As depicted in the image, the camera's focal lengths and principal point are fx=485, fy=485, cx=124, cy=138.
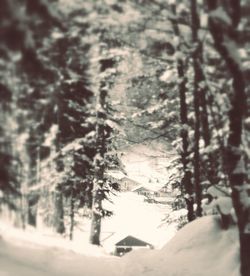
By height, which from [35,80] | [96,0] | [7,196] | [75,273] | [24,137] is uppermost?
[96,0]

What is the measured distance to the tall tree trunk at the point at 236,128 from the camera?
26.8 ft

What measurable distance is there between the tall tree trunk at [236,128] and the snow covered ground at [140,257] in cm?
95

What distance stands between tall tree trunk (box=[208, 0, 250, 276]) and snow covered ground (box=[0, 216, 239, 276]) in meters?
0.95

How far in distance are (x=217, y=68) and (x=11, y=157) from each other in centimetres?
436

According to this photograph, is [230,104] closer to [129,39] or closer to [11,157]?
[129,39]

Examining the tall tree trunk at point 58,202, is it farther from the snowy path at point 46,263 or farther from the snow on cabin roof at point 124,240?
the snow on cabin roof at point 124,240

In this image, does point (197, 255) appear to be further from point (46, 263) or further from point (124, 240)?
point (124, 240)

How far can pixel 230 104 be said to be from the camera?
8.67 metres

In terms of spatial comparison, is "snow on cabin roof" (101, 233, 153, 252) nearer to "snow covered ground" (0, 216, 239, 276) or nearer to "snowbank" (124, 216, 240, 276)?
"snow covered ground" (0, 216, 239, 276)

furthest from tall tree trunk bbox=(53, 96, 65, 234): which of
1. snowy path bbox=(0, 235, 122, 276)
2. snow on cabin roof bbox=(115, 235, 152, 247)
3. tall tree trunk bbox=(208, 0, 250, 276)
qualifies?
snow on cabin roof bbox=(115, 235, 152, 247)

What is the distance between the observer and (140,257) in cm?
1098

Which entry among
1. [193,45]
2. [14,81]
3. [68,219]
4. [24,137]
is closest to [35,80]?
[14,81]

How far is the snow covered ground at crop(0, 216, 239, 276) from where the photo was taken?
8.38m

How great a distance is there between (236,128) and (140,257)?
4029 mm
